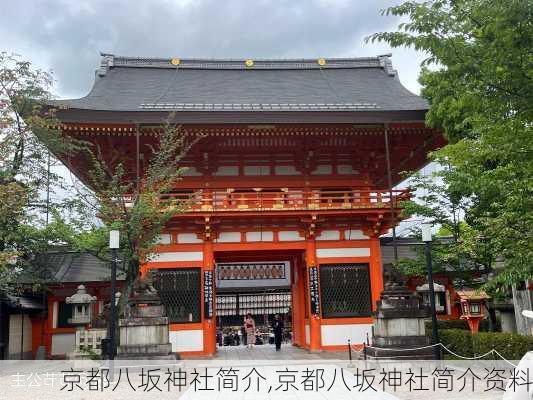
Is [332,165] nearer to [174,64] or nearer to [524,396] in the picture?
[174,64]

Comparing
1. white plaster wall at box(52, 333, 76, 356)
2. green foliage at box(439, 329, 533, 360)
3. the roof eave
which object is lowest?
white plaster wall at box(52, 333, 76, 356)

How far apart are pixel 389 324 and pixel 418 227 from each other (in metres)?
6.26

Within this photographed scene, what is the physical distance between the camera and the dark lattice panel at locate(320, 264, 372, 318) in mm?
19125

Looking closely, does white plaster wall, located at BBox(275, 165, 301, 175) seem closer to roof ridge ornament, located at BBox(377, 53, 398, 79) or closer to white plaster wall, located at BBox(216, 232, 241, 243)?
white plaster wall, located at BBox(216, 232, 241, 243)

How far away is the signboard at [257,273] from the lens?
79.5ft

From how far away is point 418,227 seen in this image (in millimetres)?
19109

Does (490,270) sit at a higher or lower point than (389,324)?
higher

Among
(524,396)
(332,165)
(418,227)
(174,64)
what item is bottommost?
(524,396)

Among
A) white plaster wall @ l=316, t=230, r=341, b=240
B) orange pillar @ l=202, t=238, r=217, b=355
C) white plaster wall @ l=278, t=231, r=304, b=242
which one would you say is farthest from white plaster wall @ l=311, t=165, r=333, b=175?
orange pillar @ l=202, t=238, r=217, b=355

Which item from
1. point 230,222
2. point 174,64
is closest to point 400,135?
point 230,222

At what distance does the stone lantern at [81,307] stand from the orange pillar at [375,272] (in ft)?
35.1

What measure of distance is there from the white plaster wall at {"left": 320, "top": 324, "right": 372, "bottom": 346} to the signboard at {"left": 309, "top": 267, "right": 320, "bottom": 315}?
27.9 inches

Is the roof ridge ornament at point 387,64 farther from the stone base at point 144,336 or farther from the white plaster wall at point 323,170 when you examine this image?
the stone base at point 144,336

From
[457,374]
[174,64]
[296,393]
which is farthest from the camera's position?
[174,64]
